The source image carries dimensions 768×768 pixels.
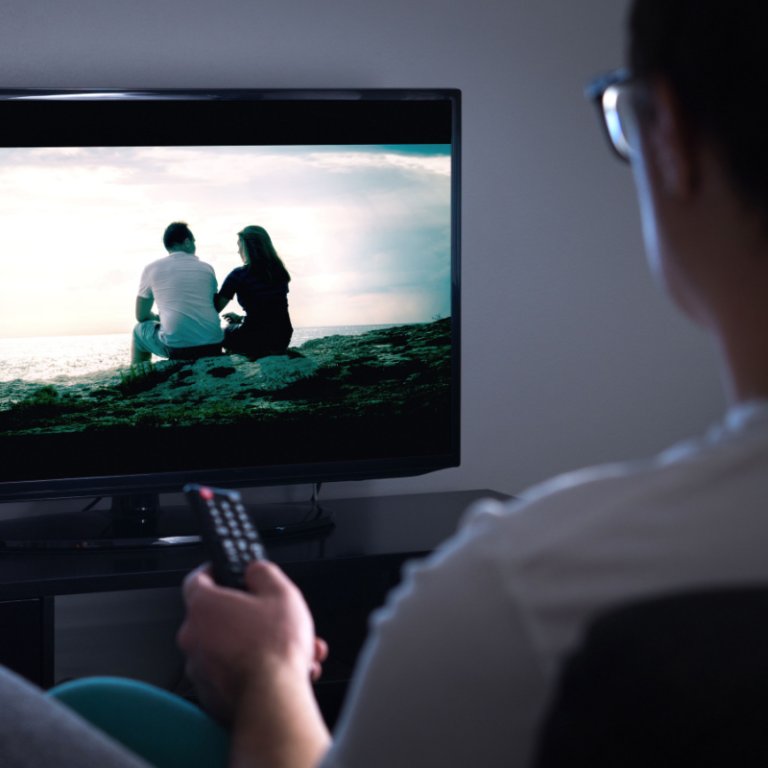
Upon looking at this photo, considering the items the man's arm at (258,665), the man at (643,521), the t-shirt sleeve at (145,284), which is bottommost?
the man's arm at (258,665)

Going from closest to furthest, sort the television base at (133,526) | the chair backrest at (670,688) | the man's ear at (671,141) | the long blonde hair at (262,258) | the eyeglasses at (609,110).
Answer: the chair backrest at (670,688)
the man's ear at (671,141)
the eyeglasses at (609,110)
the television base at (133,526)
the long blonde hair at (262,258)

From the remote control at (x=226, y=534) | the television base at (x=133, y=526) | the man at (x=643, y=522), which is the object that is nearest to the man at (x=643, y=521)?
the man at (x=643, y=522)

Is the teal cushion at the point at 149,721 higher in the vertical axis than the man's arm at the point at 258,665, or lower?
lower

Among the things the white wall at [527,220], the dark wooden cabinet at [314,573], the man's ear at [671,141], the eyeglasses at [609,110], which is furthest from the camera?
the white wall at [527,220]

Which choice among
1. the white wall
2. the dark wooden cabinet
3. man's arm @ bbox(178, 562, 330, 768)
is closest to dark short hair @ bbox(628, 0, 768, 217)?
man's arm @ bbox(178, 562, 330, 768)

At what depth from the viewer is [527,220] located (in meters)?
2.93

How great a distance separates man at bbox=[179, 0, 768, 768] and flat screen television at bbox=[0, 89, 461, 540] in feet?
6.10

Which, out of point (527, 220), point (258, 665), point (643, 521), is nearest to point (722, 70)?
point (643, 521)

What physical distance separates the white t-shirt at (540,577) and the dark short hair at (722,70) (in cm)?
14

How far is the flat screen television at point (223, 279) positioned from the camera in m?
2.35

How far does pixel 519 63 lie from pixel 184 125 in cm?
99

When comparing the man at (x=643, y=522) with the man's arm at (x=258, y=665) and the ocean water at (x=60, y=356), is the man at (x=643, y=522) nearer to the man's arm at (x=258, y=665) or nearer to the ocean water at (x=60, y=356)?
the man's arm at (x=258, y=665)

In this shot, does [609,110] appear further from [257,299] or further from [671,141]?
[257,299]

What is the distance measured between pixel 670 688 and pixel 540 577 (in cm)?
9
